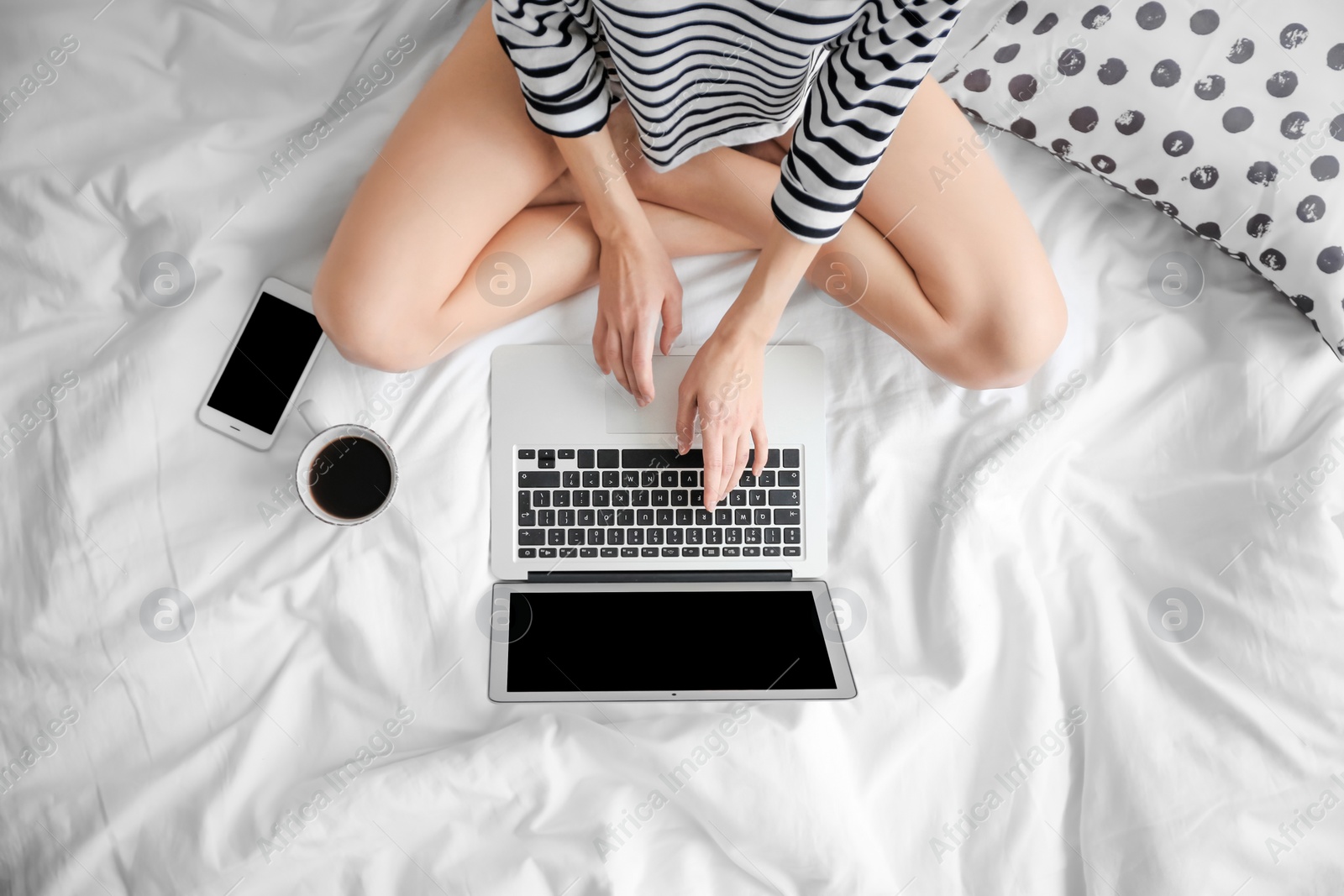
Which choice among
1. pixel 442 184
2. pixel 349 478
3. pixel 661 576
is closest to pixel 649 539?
pixel 661 576

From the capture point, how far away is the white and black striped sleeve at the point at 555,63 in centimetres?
68

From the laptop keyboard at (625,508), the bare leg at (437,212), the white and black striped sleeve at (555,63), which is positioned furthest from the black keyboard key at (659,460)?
the white and black striped sleeve at (555,63)

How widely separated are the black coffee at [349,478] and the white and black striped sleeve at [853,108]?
493 millimetres

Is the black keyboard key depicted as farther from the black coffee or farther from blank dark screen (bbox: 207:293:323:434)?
blank dark screen (bbox: 207:293:323:434)

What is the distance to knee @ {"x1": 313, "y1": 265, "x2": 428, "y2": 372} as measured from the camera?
0.86 metres

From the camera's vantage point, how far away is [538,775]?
833mm

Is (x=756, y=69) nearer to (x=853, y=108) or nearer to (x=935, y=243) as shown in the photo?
(x=853, y=108)

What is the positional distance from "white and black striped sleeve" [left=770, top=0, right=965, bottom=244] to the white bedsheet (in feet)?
0.90

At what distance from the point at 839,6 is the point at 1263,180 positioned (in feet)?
1.93

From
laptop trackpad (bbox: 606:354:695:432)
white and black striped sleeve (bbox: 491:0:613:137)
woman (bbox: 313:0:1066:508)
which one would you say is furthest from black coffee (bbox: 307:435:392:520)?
white and black striped sleeve (bbox: 491:0:613:137)

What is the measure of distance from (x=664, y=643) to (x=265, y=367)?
56cm

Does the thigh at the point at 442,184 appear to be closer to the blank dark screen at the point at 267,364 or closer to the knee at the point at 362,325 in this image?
the knee at the point at 362,325

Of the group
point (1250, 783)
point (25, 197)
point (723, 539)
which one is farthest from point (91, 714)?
point (1250, 783)

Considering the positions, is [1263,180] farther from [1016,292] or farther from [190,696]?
[190,696]
